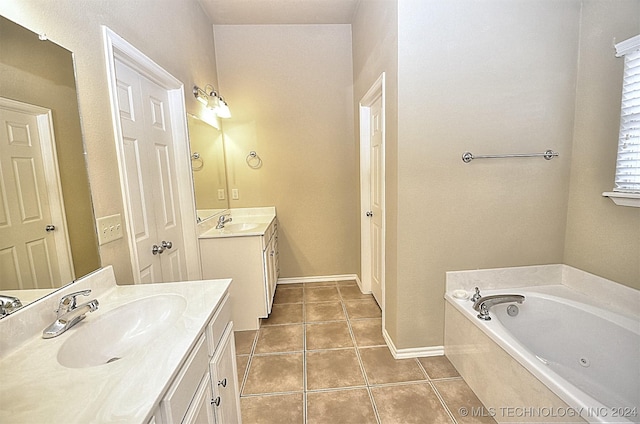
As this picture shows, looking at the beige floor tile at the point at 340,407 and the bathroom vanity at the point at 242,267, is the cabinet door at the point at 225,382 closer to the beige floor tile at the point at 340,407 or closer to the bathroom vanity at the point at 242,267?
the beige floor tile at the point at 340,407

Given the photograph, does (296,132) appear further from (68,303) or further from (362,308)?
(68,303)

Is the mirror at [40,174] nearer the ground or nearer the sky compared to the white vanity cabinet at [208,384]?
nearer the sky

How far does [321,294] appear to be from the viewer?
10.1ft

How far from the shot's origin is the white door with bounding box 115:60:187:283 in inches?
59.6

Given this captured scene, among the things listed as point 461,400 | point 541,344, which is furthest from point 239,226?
point 541,344

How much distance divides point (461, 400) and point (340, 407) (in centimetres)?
72

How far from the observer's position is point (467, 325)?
Result: 1.69 m

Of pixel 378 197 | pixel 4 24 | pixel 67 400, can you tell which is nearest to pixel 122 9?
pixel 4 24

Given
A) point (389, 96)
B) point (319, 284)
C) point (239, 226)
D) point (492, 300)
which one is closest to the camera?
point (492, 300)

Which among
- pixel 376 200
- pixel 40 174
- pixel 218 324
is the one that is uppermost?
pixel 40 174

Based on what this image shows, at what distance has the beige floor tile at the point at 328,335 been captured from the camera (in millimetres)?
2160

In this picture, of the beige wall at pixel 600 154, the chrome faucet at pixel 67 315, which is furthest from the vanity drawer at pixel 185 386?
the beige wall at pixel 600 154

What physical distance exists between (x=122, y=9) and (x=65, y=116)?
77cm

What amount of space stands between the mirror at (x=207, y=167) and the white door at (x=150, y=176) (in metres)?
0.23
